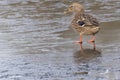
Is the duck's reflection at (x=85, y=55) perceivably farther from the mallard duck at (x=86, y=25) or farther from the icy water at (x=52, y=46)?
the mallard duck at (x=86, y=25)

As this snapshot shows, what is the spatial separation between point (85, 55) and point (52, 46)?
0.85 metres

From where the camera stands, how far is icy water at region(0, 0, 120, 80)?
721 centimetres

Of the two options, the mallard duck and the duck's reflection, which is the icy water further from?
the mallard duck

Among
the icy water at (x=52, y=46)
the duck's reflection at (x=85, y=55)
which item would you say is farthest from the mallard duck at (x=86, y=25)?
the duck's reflection at (x=85, y=55)

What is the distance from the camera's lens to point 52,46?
29.5 ft

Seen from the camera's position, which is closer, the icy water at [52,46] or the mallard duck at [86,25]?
the icy water at [52,46]

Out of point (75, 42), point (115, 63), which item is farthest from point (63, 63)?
point (75, 42)

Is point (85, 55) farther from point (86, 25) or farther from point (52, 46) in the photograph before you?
point (86, 25)

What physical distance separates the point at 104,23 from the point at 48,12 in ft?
6.71

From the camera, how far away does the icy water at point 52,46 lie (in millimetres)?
7211

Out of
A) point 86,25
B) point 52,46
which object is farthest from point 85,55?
point 86,25

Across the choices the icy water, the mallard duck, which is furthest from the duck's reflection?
the mallard duck

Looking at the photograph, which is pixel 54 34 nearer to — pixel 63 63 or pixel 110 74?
pixel 63 63

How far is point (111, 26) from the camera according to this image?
34.9ft
